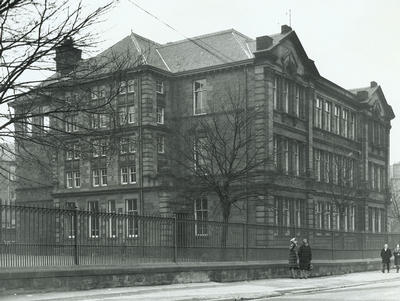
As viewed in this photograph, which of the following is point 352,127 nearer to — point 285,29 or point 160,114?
point 285,29

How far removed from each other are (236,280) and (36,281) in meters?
9.60

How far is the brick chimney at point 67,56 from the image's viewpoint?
14945 millimetres

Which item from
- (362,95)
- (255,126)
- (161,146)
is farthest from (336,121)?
(161,146)

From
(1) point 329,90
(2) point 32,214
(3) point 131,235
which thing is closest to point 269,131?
(1) point 329,90

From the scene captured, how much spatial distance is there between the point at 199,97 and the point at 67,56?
29728 mm

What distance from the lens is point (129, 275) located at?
19.7 meters

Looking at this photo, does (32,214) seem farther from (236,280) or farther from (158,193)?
(158,193)

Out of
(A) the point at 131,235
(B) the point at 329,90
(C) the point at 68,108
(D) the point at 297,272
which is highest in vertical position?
(B) the point at 329,90

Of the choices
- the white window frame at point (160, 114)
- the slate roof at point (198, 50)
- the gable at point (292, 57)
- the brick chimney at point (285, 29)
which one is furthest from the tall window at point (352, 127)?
the white window frame at point (160, 114)

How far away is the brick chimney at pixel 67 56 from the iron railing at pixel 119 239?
393 cm

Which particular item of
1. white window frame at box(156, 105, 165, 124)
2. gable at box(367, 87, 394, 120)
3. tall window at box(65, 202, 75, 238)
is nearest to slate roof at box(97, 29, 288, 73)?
white window frame at box(156, 105, 165, 124)

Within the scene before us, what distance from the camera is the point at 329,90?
169 ft

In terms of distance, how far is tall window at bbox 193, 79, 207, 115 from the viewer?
4466 centimetres

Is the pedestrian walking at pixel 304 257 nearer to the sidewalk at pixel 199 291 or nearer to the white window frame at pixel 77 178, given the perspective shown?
the sidewalk at pixel 199 291
